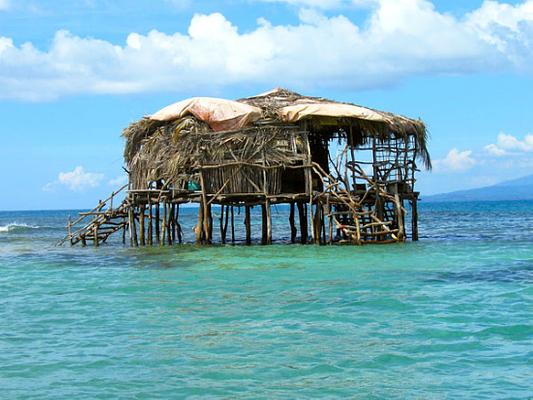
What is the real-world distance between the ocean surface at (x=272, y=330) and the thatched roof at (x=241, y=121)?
548 centimetres

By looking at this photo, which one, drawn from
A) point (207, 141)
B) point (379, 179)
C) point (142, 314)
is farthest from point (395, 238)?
point (142, 314)

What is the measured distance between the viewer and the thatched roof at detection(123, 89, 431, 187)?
2488 cm

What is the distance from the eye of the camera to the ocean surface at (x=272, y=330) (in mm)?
9344

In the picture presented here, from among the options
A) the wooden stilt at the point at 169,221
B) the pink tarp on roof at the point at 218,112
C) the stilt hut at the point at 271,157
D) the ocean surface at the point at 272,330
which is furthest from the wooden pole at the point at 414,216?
the wooden stilt at the point at 169,221

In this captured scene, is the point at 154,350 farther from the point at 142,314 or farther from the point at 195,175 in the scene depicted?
the point at 195,175

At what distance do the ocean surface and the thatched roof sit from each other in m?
5.48

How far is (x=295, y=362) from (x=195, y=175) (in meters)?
16.4

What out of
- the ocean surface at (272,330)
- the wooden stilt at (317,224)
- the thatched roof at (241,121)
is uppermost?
the thatched roof at (241,121)

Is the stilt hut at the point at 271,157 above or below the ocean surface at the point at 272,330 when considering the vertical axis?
above

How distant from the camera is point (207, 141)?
25.6m

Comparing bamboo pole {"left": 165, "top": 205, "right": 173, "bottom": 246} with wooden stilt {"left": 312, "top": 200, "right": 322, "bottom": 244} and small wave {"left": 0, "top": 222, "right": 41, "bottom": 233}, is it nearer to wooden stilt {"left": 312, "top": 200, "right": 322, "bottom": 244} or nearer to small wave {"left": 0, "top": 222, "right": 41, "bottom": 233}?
wooden stilt {"left": 312, "top": 200, "right": 322, "bottom": 244}

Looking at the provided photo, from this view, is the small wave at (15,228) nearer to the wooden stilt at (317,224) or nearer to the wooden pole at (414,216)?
the wooden stilt at (317,224)

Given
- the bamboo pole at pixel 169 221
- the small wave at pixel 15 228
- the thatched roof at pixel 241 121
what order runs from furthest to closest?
the small wave at pixel 15 228, the bamboo pole at pixel 169 221, the thatched roof at pixel 241 121

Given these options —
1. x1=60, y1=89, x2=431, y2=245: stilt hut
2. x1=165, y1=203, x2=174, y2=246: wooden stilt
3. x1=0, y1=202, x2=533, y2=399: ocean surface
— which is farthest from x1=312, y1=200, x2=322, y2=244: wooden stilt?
x1=165, y1=203, x2=174, y2=246: wooden stilt
